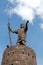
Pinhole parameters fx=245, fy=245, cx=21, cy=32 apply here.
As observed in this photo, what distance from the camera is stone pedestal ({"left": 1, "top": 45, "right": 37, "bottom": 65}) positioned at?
1864 centimetres

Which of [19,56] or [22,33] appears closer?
[19,56]

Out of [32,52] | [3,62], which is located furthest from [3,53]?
[32,52]

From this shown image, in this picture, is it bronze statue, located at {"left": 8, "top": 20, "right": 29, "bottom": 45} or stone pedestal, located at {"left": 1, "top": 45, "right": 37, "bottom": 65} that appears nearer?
stone pedestal, located at {"left": 1, "top": 45, "right": 37, "bottom": 65}

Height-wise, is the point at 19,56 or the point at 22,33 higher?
the point at 22,33

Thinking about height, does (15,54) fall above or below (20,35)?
below

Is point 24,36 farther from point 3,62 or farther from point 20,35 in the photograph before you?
point 3,62

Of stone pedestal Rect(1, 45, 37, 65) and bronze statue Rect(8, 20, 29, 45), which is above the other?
bronze statue Rect(8, 20, 29, 45)

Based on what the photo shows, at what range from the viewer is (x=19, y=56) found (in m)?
18.8

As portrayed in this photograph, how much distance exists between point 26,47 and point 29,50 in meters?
0.34

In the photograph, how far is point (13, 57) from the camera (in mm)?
18766

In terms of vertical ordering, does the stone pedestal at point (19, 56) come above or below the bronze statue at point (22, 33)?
below

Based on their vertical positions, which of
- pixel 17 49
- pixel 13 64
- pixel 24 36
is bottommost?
pixel 13 64

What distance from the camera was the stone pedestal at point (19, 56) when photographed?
1864cm

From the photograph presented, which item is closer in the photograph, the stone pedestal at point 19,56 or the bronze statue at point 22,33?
the stone pedestal at point 19,56
